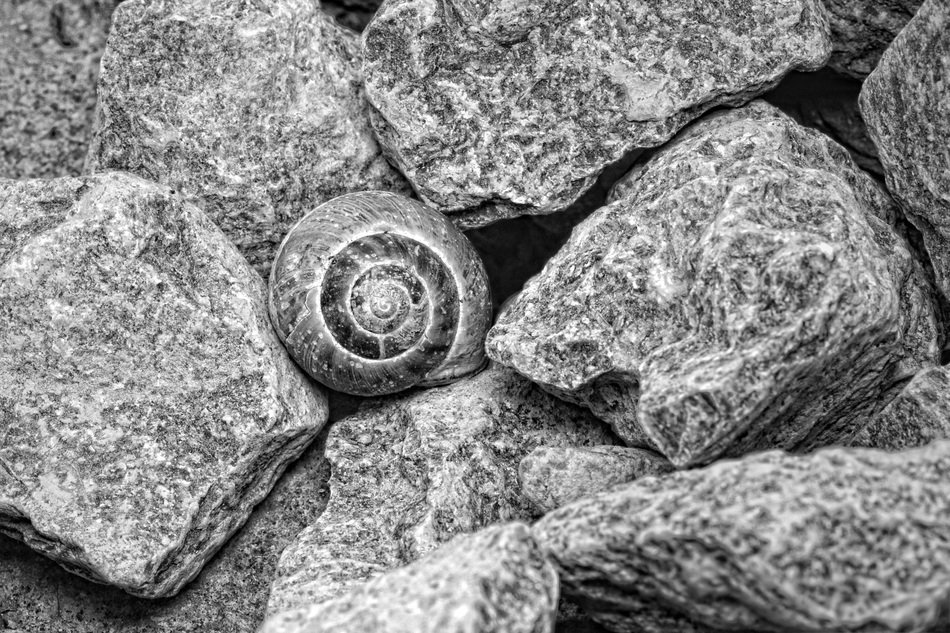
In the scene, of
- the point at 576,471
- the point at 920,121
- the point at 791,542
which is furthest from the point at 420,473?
the point at 920,121

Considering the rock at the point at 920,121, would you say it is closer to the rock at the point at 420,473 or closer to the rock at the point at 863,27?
the rock at the point at 863,27

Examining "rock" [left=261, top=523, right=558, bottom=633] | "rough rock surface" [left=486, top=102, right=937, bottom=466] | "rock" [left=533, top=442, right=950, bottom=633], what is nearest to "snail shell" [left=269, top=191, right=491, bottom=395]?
"rough rock surface" [left=486, top=102, right=937, bottom=466]

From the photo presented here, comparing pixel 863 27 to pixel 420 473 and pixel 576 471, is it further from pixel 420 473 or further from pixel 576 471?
pixel 420 473

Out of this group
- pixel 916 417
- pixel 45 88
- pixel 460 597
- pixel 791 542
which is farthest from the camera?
pixel 45 88

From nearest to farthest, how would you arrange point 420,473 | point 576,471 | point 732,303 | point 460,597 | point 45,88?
point 460,597 < point 732,303 < point 576,471 < point 420,473 < point 45,88

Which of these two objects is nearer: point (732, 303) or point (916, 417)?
point (732, 303)

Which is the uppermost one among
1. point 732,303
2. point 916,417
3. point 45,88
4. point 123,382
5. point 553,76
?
point 553,76

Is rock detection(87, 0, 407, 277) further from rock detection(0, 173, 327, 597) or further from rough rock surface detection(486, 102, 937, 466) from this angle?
rough rock surface detection(486, 102, 937, 466)

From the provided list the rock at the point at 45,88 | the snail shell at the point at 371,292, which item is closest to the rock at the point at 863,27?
the snail shell at the point at 371,292
